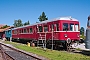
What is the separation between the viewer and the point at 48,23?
20984mm

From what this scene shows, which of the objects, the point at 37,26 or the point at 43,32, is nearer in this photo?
the point at 43,32

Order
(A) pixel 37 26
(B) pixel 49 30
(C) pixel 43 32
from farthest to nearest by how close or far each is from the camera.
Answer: (A) pixel 37 26 → (C) pixel 43 32 → (B) pixel 49 30

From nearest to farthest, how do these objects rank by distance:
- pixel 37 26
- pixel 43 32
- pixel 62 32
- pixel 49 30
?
pixel 62 32 → pixel 49 30 → pixel 43 32 → pixel 37 26

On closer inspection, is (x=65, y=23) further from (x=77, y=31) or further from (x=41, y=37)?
(x=41, y=37)

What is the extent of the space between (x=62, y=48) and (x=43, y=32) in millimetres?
2823

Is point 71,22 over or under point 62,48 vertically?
over

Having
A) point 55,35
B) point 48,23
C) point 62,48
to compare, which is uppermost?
point 48,23

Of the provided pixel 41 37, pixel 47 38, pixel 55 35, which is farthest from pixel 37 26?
pixel 55 35

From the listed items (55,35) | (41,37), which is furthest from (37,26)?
(55,35)

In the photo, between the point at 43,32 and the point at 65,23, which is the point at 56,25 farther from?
the point at 43,32

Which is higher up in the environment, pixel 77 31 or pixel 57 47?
pixel 77 31

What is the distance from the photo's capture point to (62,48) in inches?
850

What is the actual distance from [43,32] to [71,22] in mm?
4096

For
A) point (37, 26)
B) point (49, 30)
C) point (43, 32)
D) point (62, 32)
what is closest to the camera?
point (62, 32)
